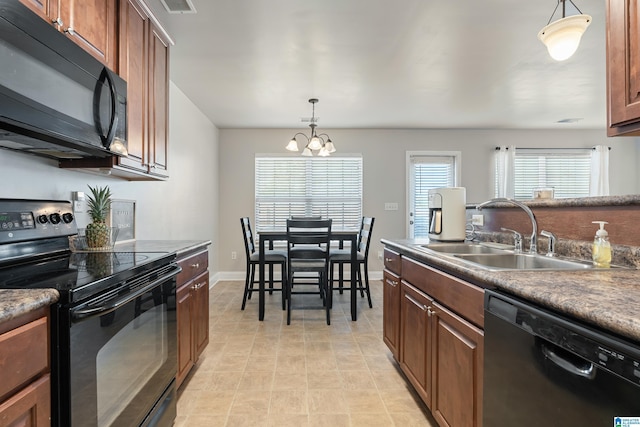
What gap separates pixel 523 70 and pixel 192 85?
10.7ft

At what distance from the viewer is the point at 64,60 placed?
1168 mm

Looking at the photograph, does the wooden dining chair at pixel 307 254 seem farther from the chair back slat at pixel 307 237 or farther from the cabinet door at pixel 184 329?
the cabinet door at pixel 184 329

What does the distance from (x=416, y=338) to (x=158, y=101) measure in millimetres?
2182

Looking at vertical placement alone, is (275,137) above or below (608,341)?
above

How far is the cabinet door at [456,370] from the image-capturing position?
1.14 metres

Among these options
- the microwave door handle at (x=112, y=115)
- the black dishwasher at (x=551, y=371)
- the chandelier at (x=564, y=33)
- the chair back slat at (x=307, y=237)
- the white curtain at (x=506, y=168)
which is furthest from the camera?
the white curtain at (x=506, y=168)

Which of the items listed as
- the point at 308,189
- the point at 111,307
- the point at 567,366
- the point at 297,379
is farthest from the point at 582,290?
the point at 308,189

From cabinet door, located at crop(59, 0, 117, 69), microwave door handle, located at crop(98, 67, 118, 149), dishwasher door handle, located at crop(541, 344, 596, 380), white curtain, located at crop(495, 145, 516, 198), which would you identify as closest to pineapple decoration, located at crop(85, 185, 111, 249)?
microwave door handle, located at crop(98, 67, 118, 149)

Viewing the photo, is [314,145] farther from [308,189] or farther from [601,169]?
[601,169]

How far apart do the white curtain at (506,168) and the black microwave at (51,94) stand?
5200 mm

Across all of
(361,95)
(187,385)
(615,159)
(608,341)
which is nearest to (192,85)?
(361,95)

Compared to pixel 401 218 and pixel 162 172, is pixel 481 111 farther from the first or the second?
pixel 162 172

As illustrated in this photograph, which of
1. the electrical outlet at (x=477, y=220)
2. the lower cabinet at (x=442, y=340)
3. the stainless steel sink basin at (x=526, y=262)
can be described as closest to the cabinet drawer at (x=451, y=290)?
the lower cabinet at (x=442, y=340)

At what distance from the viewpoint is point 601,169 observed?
500cm
